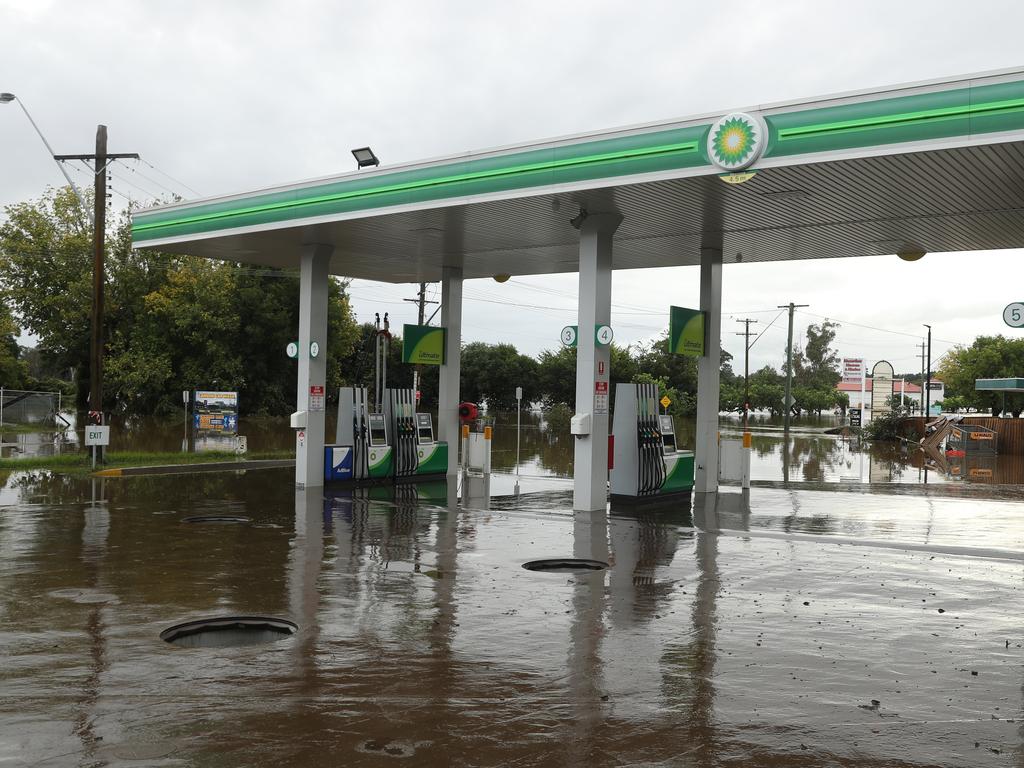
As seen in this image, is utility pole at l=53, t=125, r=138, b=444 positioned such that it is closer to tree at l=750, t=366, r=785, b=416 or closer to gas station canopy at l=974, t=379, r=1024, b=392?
A: gas station canopy at l=974, t=379, r=1024, b=392

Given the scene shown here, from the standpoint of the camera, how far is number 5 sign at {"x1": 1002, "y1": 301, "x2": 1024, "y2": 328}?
36.1 feet

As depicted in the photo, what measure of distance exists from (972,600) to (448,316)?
46.2ft

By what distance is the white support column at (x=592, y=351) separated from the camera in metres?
14.7

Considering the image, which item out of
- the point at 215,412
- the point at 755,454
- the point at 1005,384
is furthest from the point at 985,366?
the point at 215,412

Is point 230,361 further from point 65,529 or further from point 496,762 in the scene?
point 496,762

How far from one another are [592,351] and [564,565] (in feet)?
16.7

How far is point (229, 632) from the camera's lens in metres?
7.37

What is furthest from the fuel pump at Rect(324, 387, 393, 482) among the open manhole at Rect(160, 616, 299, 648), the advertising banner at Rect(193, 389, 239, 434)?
the open manhole at Rect(160, 616, 299, 648)

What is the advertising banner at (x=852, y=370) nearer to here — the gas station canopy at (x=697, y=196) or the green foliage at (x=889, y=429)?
the green foliage at (x=889, y=429)

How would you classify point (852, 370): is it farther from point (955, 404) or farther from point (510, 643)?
point (510, 643)

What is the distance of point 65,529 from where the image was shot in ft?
40.8

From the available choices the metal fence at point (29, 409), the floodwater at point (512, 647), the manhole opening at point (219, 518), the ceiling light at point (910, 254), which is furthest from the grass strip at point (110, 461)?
the metal fence at point (29, 409)

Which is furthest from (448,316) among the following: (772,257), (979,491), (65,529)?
(979,491)

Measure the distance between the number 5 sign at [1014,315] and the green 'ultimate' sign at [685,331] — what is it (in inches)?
256
